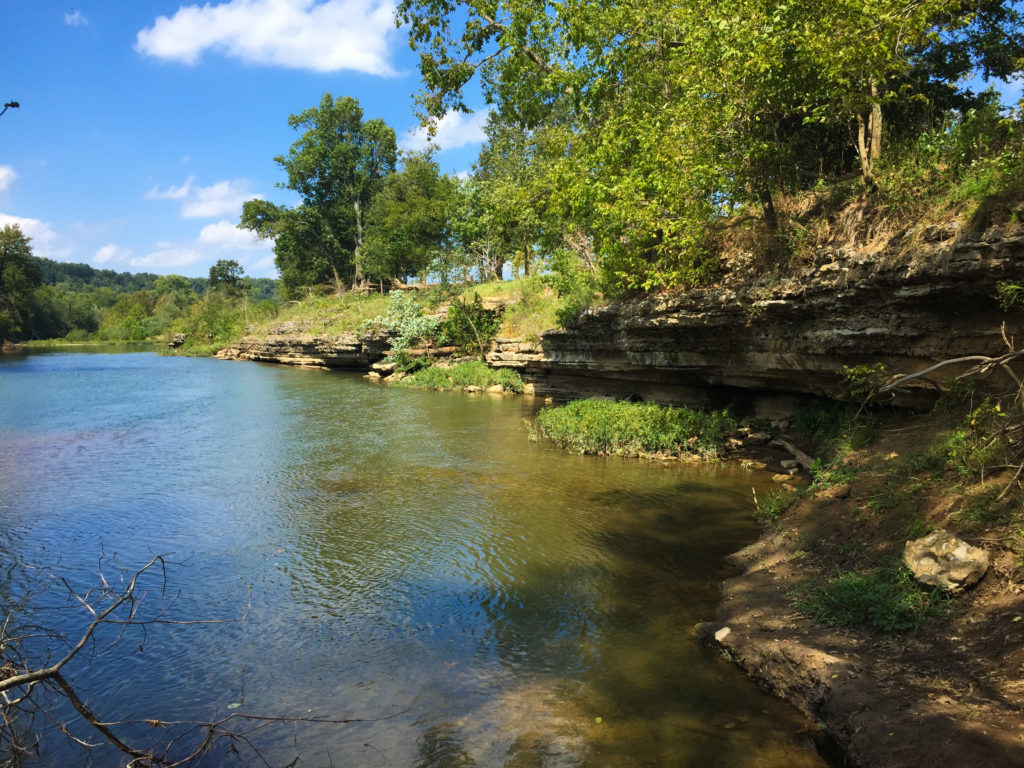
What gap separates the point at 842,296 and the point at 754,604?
6344 millimetres

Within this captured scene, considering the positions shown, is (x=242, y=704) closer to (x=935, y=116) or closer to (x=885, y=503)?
(x=885, y=503)

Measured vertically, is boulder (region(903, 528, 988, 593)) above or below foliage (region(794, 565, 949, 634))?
above

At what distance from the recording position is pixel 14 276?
71.6 metres

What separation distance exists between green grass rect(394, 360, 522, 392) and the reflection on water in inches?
397

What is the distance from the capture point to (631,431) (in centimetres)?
1600

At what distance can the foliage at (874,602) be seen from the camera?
5902 millimetres

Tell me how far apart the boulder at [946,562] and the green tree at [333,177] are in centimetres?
5227

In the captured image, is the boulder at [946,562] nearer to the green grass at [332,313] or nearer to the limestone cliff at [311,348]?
the limestone cliff at [311,348]

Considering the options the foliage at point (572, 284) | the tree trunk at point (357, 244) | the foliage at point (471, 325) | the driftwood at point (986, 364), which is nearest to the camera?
the driftwood at point (986, 364)

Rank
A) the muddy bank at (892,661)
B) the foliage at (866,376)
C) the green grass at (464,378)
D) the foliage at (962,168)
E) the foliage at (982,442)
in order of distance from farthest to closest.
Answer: the green grass at (464,378)
the foliage at (866,376)
the foliage at (962,168)
the foliage at (982,442)
the muddy bank at (892,661)

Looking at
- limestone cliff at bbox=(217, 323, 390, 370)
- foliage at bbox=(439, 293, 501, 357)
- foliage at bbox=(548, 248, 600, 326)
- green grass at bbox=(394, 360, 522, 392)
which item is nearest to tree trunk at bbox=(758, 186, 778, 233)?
foliage at bbox=(548, 248, 600, 326)

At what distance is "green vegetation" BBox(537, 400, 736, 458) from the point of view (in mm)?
15195

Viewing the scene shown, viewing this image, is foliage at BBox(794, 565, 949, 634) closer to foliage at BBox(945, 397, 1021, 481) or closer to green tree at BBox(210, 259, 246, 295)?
foliage at BBox(945, 397, 1021, 481)

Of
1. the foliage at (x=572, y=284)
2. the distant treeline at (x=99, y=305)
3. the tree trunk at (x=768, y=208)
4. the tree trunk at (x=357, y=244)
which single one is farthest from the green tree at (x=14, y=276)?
the tree trunk at (x=768, y=208)
